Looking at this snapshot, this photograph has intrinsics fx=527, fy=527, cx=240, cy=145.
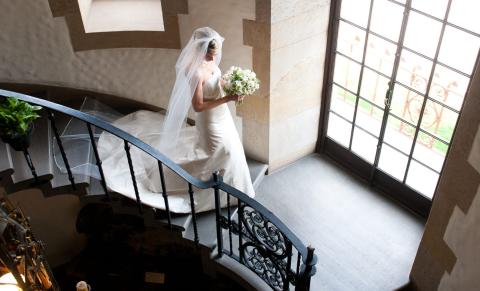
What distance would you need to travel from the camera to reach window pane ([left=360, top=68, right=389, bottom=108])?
14.4 ft

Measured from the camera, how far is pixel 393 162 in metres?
4.70

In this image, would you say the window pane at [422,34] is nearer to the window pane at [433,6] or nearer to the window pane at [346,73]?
the window pane at [433,6]

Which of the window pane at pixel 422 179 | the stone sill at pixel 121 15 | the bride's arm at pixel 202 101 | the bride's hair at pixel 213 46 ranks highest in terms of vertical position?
the bride's hair at pixel 213 46

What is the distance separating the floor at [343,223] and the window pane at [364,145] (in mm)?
258

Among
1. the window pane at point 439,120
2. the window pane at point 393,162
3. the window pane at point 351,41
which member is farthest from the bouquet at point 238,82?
the window pane at point 393,162

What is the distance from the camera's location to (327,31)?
456 cm

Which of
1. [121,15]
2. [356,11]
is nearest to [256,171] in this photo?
[356,11]

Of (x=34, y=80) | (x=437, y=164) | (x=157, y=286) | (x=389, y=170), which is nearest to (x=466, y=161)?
(x=437, y=164)

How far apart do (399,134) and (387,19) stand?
995 millimetres

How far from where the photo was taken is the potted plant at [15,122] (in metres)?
3.51

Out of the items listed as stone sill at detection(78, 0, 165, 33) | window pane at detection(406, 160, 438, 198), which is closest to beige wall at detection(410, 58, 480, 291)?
window pane at detection(406, 160, 438, 198)

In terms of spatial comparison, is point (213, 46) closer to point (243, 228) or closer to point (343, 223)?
point (243, 228)

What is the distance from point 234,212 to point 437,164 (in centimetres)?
170

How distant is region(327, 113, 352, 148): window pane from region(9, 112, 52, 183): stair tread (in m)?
2.60
